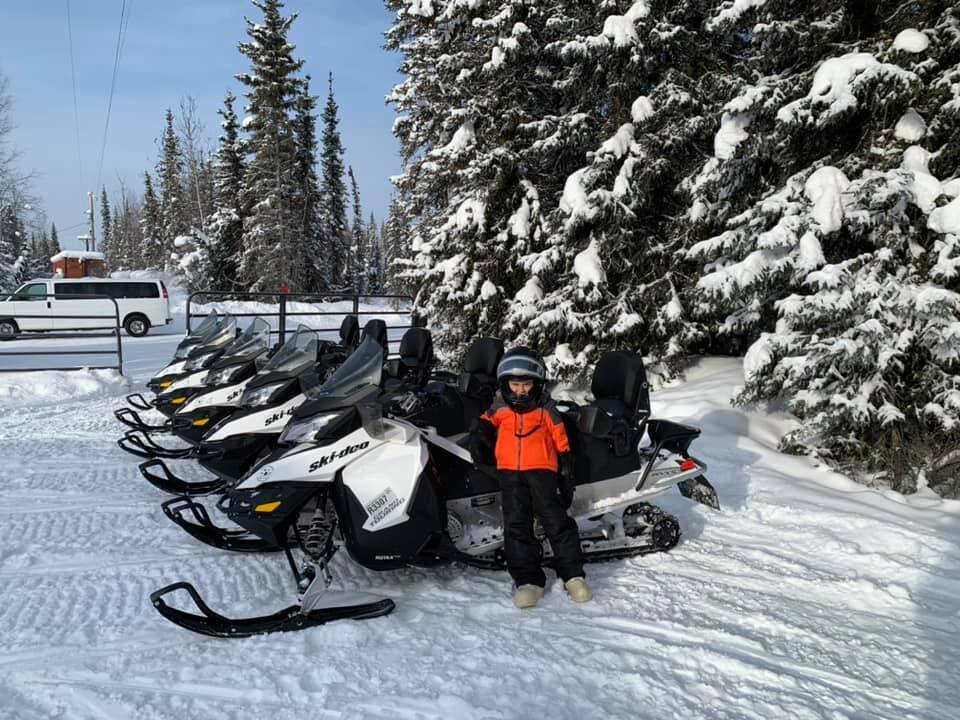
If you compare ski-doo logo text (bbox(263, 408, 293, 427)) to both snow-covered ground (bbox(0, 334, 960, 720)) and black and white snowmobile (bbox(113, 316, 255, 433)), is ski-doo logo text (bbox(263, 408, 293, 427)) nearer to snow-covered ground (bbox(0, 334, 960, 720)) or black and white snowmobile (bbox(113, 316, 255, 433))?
snow-covered ground (bbox(0, 334, 960, 720))

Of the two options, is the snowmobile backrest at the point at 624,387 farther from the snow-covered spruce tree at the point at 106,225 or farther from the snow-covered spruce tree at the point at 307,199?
the snow-covered spruce tree at the point at 106,225

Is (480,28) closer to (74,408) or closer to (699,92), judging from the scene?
(699,92)

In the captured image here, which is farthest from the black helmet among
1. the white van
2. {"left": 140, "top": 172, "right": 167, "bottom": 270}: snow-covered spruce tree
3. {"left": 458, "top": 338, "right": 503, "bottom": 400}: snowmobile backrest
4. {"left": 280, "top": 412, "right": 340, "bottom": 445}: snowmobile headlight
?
{"left": 140, "top": 172, "right": 167, "bottom": 270}: snow-covered spruce tree

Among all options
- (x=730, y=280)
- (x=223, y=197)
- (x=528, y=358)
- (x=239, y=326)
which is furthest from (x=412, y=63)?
(x=223, y=197)

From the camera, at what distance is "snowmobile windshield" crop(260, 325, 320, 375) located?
546 cm

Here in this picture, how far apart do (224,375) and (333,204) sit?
32.7 m

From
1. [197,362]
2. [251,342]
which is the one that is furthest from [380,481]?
[197,362]

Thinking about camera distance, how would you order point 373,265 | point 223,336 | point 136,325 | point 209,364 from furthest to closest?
point 373,265, point 136,325, point 223,336, point 209,364

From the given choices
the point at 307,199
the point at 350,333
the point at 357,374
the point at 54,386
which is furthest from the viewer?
the point at 307,199

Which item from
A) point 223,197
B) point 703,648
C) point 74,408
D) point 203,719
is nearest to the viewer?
point 203,719

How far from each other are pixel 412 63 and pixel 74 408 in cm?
1344

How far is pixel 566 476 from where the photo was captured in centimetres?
357

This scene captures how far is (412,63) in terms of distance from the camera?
17547mm

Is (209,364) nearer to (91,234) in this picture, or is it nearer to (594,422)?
(594,422)
